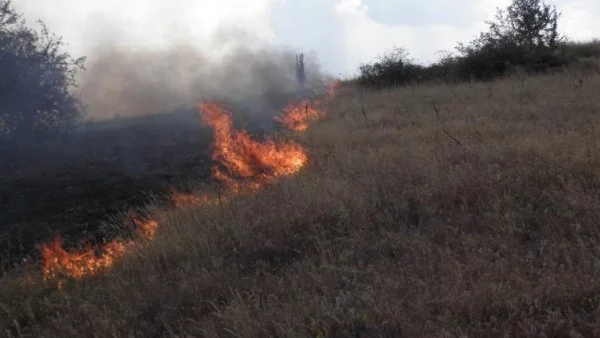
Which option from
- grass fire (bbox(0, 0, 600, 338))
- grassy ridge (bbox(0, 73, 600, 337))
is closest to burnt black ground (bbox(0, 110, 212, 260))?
grass fire (bbox(0, 0, 600, 338))

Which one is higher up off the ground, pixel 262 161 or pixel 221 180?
pixel 262 161

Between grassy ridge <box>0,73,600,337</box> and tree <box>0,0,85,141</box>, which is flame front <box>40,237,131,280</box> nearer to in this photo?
grassy ridge <box>0,73,600,337</box>

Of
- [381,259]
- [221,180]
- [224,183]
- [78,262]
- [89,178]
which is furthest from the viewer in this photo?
[89,178]

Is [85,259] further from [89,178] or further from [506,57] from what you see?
[506,57]

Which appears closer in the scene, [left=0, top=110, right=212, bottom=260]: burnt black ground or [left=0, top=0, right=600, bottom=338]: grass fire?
[left=0, top=0, right=600, bottom=338]: grass fire

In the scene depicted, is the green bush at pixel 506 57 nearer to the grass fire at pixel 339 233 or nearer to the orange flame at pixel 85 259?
the grass fire at pixel 339 233

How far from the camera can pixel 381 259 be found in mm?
4410

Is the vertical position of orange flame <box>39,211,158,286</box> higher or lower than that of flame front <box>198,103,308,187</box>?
lower

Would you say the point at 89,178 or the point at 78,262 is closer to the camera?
the point at 78,262

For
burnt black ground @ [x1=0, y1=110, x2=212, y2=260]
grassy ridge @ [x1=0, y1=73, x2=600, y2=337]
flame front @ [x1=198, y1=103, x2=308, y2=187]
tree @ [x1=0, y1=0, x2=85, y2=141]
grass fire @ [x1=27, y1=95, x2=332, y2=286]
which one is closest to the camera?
grassy ridge @ [x1=0, y1=73, x2=600, y2=337]

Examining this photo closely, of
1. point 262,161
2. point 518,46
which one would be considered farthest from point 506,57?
point 262,161

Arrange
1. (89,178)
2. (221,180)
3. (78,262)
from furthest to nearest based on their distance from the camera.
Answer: (89,178) < (221,180) < (78,262)

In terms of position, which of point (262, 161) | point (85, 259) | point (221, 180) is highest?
point (262, 161)

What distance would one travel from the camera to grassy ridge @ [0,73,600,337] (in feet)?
11.0
